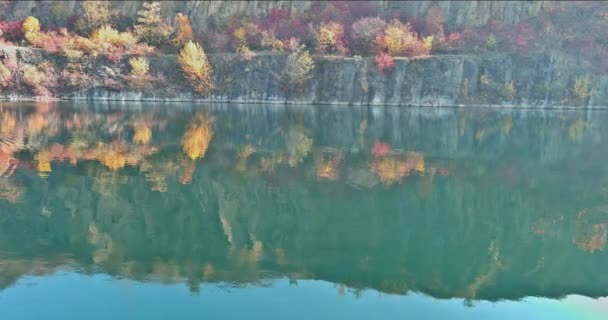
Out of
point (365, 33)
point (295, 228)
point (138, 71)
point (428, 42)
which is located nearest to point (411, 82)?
point (428, 42)

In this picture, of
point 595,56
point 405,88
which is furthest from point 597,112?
point 405,88

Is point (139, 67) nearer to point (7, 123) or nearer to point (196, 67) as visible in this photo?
point (196, 67)

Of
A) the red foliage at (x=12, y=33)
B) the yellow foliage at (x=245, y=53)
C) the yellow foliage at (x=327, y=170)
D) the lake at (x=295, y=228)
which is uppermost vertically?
the red foliage at (x=12, y=33)

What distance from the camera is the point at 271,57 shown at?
70.1 meters

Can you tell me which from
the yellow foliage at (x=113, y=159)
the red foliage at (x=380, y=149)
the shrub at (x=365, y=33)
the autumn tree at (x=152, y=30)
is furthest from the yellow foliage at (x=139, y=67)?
the red foliage at (x=380, y=149)

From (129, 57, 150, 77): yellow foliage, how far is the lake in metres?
31.3

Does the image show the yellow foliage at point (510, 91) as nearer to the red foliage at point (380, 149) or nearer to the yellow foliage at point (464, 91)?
the yellow foliage at point (464, 91)

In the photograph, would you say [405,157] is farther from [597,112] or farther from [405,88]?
[597,112]

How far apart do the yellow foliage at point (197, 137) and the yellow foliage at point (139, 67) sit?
870 inches

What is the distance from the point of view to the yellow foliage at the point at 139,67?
66.3m

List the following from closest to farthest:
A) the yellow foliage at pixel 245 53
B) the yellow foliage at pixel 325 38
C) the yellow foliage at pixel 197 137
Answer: the yellow foliage at pixel 197 137 → the yellow foliage at pixel 245 53 → the yellow foliage at pixel 325 38

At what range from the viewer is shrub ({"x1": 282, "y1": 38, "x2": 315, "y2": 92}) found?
68.2 meters

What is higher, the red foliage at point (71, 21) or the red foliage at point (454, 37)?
the red foliage at point (71, 21)

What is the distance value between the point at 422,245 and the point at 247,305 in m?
6.39
